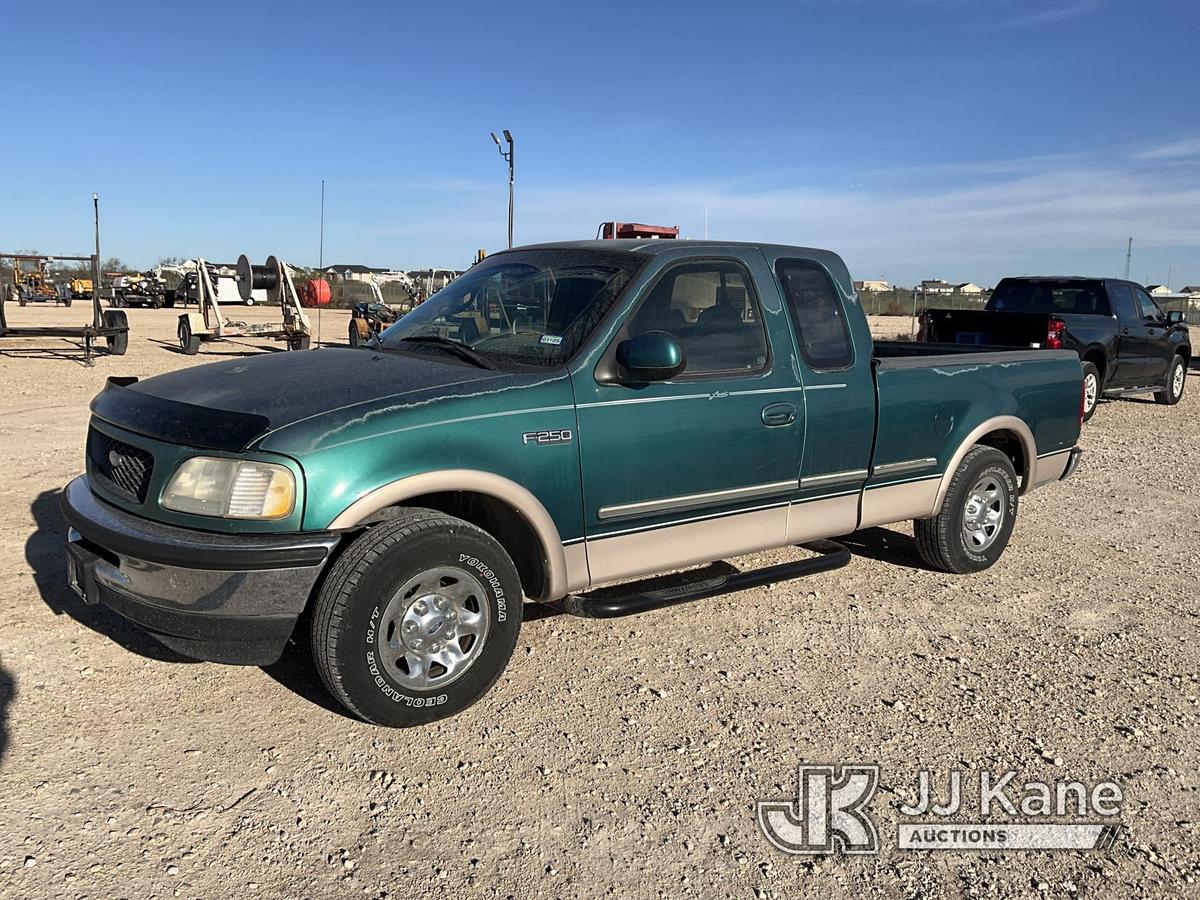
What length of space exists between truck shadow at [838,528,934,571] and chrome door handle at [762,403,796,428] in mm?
1821

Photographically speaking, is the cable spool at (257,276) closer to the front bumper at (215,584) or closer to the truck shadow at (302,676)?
the truck shadow at (302,676)

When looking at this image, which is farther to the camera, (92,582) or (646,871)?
(92,582)

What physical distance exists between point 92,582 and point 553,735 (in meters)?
1.82

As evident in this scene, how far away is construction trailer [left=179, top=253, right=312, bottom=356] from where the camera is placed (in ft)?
63.9

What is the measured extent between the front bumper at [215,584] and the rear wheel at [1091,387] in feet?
38.0

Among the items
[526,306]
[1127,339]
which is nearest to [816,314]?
[526,306]

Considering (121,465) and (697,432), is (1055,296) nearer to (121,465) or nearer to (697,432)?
(697,432)

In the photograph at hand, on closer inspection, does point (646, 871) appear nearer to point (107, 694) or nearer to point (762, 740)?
point (762, 740)

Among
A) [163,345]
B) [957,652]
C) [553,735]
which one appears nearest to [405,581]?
[553,735]

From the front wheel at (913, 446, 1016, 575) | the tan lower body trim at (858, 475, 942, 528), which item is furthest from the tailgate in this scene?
the tan lower body trim at (858, 475, 942, 528)

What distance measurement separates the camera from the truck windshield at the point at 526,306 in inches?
162

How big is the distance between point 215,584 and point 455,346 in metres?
1.60

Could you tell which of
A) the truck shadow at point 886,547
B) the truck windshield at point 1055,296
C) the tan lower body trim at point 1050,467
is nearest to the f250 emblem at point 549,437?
the truck shadow at point 886,547

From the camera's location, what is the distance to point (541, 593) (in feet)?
13.0
